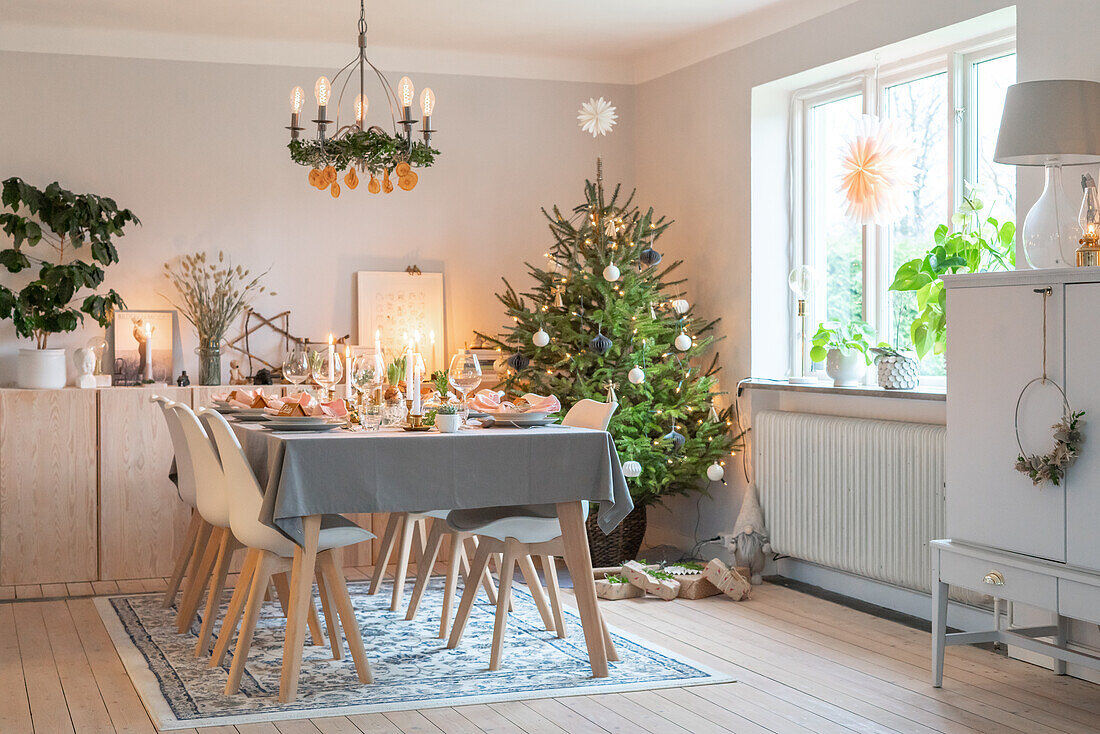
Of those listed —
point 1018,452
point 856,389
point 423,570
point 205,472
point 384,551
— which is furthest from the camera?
point 384,551

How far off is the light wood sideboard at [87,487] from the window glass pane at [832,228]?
2.94m

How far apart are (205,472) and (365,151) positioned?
1251 millimetres

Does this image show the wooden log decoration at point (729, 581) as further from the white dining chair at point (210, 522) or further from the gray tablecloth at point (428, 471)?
the white dining chair at point (210, 522)

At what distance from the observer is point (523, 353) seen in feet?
18.5

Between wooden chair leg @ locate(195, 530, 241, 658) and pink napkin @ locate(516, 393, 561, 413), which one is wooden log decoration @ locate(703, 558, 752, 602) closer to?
pink napkin @ locate(516, 393, 561, 413)

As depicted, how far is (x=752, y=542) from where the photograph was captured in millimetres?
5375

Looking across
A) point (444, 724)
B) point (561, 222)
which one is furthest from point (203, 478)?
point (561, 222)

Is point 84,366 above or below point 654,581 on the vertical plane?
above

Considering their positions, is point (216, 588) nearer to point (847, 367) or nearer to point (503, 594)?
point (503, 594)

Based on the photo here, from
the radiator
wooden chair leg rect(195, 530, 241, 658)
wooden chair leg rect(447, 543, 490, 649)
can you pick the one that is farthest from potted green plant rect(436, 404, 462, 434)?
the radiator

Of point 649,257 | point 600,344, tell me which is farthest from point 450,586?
point 649,257

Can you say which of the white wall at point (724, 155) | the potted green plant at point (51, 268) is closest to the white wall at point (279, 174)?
the potted green plant at point (51, 268)

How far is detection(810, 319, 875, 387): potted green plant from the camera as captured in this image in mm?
5000

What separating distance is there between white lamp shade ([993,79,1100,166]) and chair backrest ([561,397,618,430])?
1573 millimetres
